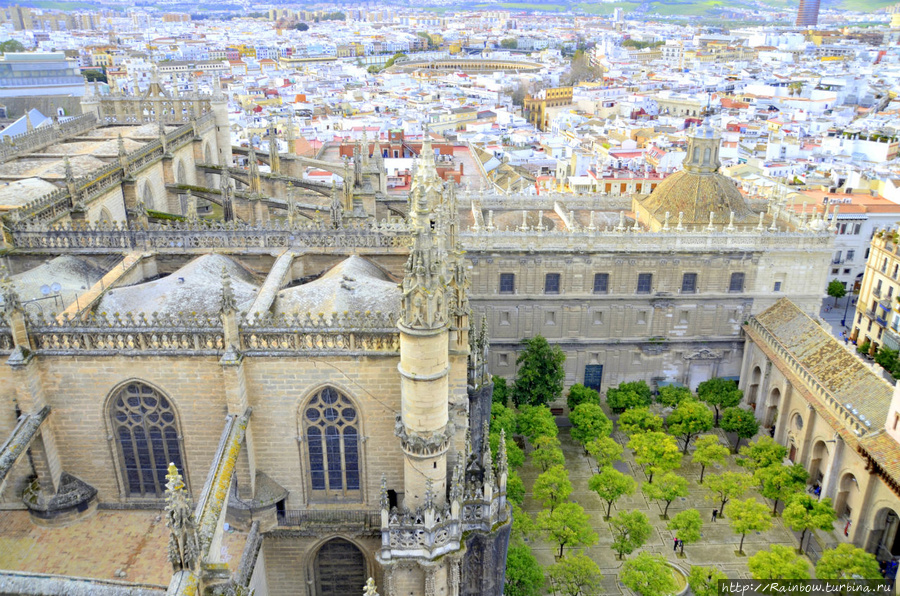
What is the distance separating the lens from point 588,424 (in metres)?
39.2

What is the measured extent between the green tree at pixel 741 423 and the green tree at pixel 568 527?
14337 millimetres

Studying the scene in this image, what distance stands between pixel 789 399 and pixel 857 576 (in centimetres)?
1415

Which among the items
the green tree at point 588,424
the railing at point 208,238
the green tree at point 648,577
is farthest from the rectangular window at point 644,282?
the railing at point 208,238

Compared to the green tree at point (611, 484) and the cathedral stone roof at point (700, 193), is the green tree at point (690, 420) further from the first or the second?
the cathedral stone roof at point (700, 193)

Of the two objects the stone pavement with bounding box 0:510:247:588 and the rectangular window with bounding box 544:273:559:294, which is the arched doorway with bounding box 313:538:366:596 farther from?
the rectangular window with bounding box 544:273:559:294

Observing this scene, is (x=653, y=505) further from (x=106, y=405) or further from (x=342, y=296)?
(x=106, y=405)

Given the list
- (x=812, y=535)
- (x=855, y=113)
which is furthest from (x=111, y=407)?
(x=855, y=113)

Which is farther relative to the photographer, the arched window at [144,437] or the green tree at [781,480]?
the green tree at [781,480]

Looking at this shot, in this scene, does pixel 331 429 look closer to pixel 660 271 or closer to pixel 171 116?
pixel 660 271

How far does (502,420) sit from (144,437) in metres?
21.0

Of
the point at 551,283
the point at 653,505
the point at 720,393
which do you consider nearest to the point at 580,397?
the point at 551,283

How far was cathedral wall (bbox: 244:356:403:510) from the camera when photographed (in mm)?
18016

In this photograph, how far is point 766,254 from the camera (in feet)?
150

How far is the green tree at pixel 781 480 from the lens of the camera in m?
33.9
